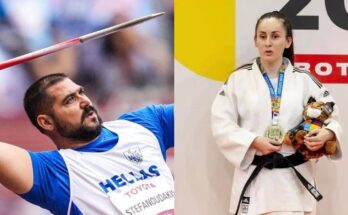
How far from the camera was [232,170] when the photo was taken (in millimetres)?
2369

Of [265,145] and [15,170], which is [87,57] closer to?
[15,170]

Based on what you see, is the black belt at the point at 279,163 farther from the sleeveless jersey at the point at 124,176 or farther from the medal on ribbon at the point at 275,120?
the sleeveless jersey at the point at 124,176

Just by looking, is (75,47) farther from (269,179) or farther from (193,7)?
(269,179)

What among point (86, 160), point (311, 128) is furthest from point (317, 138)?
point (86, 160)

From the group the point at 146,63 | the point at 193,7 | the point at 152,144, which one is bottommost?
the point at 152,144

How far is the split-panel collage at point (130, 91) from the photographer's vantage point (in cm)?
232

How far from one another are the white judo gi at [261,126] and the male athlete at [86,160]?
15.4 inches

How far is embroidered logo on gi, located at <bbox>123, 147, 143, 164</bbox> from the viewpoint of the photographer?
7.85ft

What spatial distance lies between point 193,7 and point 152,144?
66 cm

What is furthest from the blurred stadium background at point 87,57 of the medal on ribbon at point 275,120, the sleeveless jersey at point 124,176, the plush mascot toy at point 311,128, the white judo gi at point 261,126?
the plush mascot toy at point 311,128

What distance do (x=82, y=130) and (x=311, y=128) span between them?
1006 mm

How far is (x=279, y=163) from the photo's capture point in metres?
2.08

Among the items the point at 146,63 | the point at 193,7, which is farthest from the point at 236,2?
the point at 146,63

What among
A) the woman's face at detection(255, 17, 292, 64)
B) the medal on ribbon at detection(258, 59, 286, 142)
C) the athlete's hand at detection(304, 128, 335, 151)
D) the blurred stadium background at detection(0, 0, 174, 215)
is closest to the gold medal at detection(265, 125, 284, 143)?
the medal on ribbon at detection(258, 59, 286, 142)
